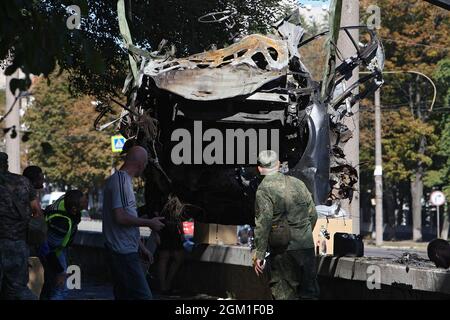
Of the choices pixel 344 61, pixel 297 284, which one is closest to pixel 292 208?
pixel 297 284

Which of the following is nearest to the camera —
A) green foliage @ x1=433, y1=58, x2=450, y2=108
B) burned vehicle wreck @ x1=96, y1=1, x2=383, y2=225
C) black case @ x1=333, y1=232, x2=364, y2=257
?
burned vehicle wreck @ x1=96, y1=1, x2=383, y2=225

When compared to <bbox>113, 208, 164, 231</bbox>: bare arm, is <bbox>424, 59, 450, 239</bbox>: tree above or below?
above

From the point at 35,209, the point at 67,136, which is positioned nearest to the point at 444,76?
the point at 67,136

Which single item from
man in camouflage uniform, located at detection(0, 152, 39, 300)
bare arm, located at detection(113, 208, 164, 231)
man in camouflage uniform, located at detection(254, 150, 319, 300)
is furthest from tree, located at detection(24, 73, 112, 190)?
bare arm, located at detection(113, 208, 164, 231)

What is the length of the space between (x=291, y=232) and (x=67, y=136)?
187 ft

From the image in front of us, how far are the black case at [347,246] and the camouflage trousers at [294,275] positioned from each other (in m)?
2.12

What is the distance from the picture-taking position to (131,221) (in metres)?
8.44

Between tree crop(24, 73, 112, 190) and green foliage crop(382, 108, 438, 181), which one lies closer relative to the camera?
green foliage crop(382, 108, 438, 181)

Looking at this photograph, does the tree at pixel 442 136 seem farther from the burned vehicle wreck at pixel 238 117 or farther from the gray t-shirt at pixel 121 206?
the gray t-shirt at pixel 121 206

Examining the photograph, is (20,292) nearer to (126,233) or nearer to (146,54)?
(126,233)

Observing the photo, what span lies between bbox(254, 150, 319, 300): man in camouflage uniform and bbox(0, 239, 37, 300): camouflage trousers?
2.00 m

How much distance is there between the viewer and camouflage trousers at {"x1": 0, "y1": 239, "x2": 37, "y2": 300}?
8.73 meters

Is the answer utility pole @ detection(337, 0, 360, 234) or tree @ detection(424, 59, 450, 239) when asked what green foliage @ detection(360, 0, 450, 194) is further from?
utility pole @ detection(337, 0, 360, 234)

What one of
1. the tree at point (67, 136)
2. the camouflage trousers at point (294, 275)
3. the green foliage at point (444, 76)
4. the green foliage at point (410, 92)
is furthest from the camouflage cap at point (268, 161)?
the tree at point (67, 136)
